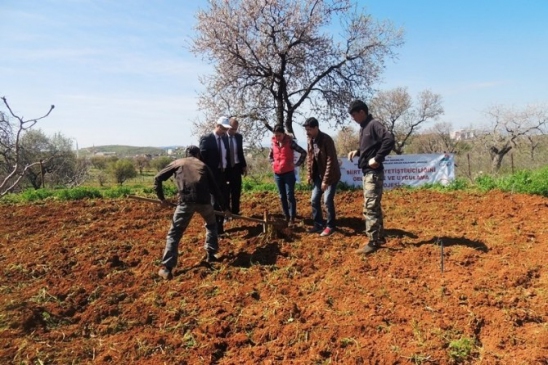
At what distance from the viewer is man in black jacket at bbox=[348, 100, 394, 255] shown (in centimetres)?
469

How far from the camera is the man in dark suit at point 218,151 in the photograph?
556cm

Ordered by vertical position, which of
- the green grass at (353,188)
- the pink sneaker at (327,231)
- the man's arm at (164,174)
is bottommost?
the pink sneaker at (327,231)

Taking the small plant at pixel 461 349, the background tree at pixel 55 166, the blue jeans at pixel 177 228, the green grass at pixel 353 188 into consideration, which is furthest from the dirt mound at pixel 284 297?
the background tree at pixel 55 166

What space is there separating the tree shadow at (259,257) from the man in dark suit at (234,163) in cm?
124

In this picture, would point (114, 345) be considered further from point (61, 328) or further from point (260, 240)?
point (260, 240)

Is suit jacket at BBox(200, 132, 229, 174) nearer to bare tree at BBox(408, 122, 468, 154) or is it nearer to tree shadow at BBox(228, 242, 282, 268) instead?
tree shadow at BBox(228, 242, 282, 268)

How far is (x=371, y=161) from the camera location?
462cm

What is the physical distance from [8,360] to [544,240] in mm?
6339

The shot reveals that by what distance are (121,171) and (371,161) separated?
38.6m

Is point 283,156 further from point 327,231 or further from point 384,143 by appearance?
point 384,143

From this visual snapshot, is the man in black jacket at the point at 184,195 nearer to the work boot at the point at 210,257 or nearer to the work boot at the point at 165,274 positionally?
the work boot at the point at 165,274

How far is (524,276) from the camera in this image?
410 centimetres

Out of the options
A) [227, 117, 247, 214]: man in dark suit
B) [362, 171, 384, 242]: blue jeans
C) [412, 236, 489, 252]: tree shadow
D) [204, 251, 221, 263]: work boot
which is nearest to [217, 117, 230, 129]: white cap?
[227, 117, 247, 214]: man in dark suit

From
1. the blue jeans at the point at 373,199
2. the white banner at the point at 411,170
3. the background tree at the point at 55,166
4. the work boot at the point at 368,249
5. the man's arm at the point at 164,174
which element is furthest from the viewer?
the background tree at the point at 55,166
